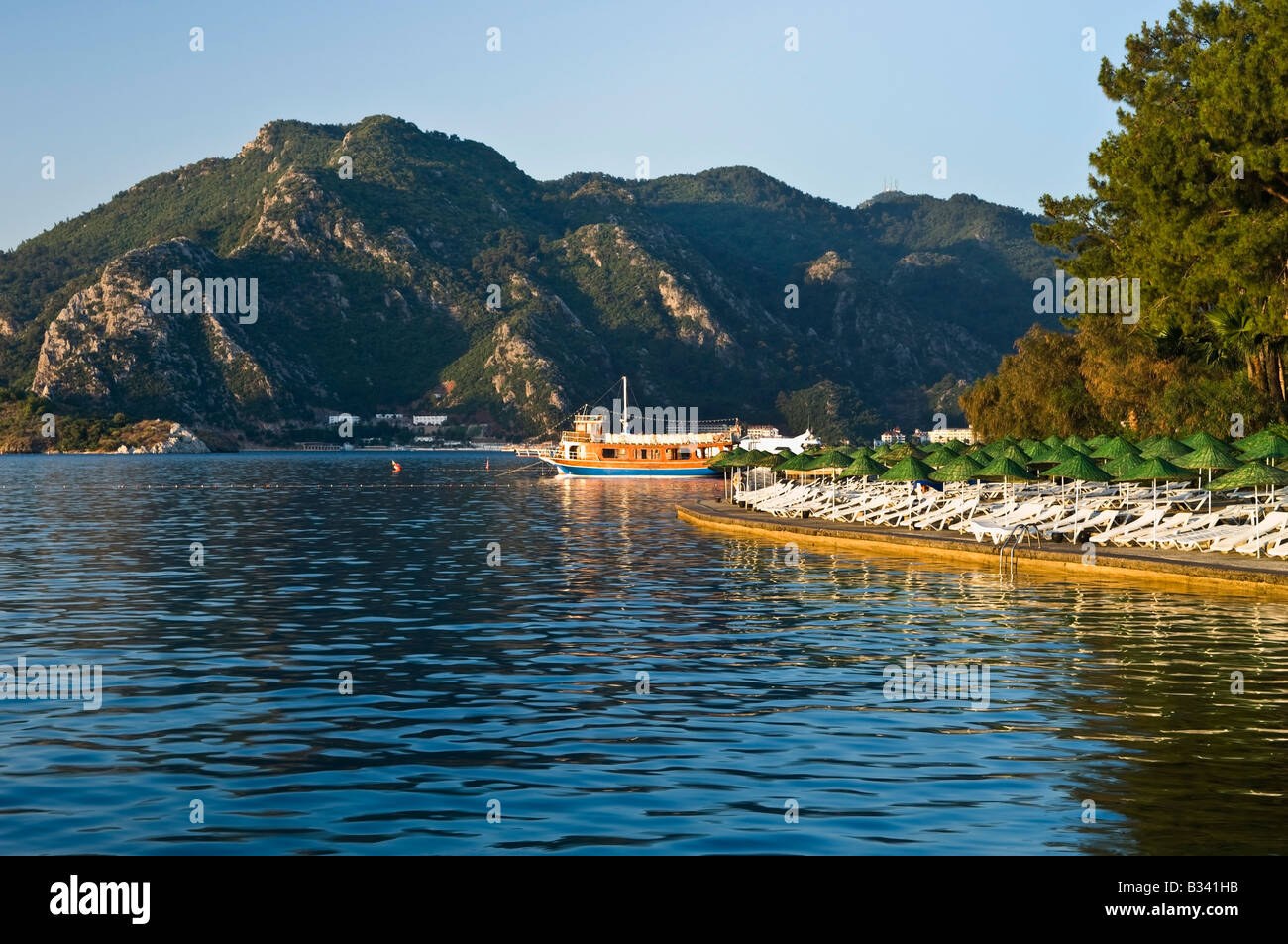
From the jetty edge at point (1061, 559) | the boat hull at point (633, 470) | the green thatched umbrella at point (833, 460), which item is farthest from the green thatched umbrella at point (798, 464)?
the boat hull at point (633, 470)

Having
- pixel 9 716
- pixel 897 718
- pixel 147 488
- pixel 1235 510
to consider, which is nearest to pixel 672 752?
pixel 897 718

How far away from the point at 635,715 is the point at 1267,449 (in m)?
26.6

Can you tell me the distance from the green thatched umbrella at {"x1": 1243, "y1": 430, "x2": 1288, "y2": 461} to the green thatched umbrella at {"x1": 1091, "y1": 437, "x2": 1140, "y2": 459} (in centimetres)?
360

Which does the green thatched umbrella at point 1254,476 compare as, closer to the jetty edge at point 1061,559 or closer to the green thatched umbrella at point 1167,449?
the jetty edge at point 1061,559

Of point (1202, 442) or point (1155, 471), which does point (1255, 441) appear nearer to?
point (1202, 442)

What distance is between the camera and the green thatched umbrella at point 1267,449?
3725 cm

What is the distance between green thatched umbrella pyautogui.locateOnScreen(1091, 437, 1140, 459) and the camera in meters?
43.0

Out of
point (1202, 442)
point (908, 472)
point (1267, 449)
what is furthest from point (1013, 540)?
point (908, 472)

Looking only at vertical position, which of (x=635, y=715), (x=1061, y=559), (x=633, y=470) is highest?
(x=633, y=470)

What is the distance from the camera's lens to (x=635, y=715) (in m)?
17.6

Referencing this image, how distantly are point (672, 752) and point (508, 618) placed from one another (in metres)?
13.2

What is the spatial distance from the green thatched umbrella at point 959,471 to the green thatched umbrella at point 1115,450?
368cm

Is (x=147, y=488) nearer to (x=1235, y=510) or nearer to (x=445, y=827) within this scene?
(x=1235, y=510)
